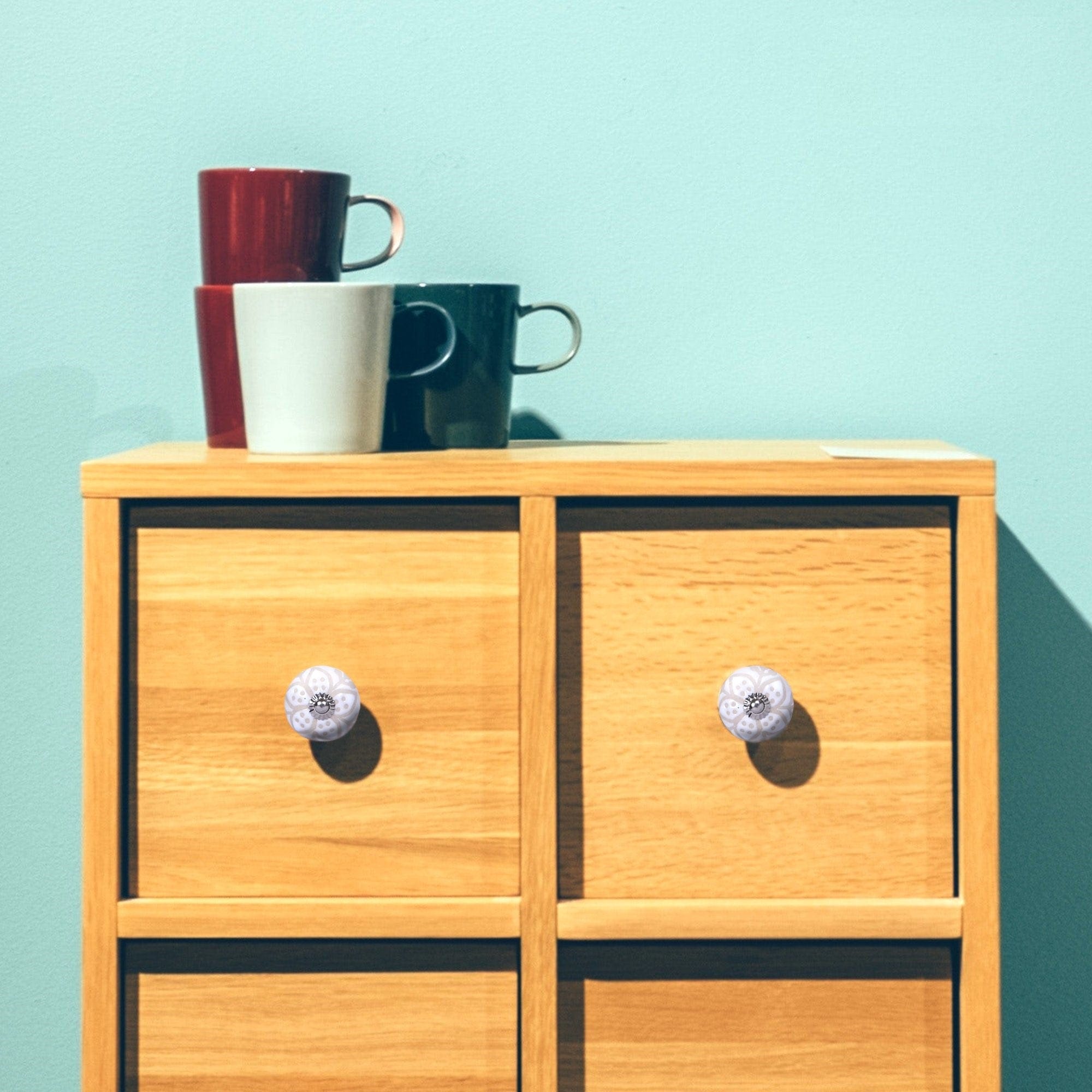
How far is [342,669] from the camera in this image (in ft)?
2.98

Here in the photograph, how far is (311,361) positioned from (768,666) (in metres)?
0.37

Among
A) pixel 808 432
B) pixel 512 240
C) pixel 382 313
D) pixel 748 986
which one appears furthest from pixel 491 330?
pixel 748 986

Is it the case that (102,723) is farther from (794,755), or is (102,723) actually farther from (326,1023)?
(794,755)

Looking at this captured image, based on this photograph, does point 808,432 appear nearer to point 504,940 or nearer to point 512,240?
point 512,240

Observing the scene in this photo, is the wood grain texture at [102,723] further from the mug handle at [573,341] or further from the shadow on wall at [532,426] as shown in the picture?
the shadow on wall at [532,426]

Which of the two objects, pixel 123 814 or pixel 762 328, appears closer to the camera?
pixel 123 814

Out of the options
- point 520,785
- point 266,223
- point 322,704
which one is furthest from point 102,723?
point 266,223

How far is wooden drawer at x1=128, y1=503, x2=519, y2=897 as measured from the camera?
91 cm

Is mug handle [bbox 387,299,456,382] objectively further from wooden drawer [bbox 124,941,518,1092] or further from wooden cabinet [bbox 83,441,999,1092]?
wooden drawer [bbox 124,941,518,1092]

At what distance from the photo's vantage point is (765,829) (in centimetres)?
91

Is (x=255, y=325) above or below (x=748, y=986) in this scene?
above

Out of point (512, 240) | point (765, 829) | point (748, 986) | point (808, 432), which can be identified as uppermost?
point (512, 240)

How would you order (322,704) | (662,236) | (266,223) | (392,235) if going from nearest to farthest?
(322,704), (266,223), (392,235), (662,236)

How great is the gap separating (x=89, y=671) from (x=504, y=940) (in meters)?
0.32
